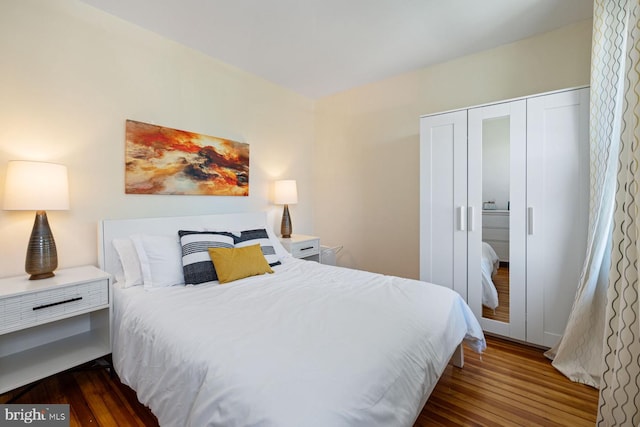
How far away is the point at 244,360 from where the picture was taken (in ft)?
3.49

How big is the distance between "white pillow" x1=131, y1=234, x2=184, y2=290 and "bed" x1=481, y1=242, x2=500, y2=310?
2438mm

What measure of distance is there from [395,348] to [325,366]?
1.10ft

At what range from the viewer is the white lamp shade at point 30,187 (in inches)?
66.6

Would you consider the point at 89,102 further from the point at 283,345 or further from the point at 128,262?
the point at 283,345

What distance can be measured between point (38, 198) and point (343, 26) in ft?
7.99

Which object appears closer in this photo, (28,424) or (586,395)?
(28,424)

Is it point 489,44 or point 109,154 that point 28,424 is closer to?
point 109,154

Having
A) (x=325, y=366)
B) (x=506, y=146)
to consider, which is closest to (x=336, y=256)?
(x=506, y=146)

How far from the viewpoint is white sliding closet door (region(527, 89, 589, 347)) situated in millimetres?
2113

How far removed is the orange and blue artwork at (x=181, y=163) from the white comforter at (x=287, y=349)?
977 millimetres

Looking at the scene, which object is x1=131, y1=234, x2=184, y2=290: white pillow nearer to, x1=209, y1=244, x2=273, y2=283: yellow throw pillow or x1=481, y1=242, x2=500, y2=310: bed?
x1=209, y1=244, x2=273, y2=283: yellow throw pillow

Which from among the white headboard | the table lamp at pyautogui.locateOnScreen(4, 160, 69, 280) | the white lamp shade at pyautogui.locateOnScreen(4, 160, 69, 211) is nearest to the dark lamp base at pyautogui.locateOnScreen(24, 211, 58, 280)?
the table lamp at pyautogui.locateOnScreen(4, 160, 69, 280)

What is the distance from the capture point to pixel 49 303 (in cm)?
167

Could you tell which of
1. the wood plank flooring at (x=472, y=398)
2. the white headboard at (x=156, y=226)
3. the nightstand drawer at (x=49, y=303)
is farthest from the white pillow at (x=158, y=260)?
the wood plank flooring at (x=472, y=398)
